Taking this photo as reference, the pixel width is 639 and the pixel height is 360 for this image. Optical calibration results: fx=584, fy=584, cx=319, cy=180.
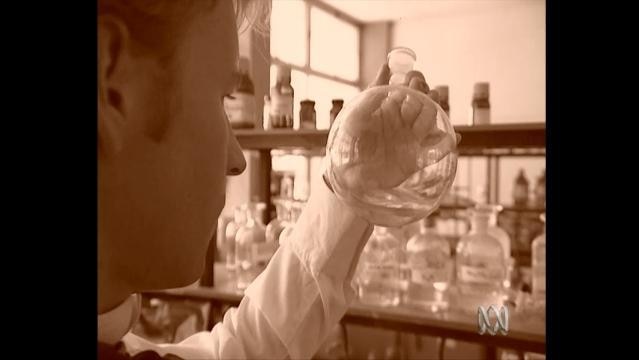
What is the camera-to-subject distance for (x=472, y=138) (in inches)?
44.5

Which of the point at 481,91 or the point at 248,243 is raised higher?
the point at 481,91

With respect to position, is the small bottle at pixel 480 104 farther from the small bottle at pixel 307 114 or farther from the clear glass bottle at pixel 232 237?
the clear glass bottle at pixel 232 237

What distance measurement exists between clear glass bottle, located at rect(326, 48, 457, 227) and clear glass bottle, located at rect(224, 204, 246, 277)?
2.49 feet

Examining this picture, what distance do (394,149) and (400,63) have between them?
0.11 metres

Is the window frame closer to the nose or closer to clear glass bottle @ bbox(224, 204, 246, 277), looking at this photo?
the nose

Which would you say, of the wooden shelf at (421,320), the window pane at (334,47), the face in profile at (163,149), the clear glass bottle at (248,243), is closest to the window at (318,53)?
the window pane at (334,47)

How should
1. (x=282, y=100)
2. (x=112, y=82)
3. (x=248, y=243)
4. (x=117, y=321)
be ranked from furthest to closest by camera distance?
(x=248, y=243), (x=282, y=100), (x=117, y=321), (x=112, y=82)

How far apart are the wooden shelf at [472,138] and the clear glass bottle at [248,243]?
22 centimetres

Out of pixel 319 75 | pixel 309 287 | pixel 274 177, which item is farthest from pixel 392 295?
pixel 319 75

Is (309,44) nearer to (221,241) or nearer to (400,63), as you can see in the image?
(400,63)

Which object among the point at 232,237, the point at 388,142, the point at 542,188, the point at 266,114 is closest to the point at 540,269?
the point at 542,188

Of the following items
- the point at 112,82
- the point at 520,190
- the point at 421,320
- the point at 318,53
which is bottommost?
the point at 421,320
